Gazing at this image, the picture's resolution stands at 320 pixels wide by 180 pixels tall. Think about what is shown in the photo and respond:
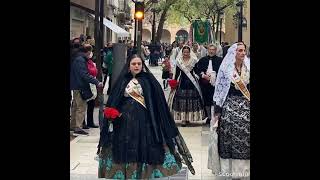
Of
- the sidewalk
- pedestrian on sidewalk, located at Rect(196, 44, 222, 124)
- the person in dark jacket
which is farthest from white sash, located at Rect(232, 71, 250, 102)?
pedestrian on sidewalk, located at Rect(196, 44, 222, 124)

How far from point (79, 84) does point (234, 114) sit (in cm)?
438

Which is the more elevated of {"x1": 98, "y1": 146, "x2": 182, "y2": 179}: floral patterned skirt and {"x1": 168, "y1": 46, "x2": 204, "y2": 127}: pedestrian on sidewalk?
{"x1": 168, "y1": 46, "x2": 204, "y2": 127}: pedestrian on sidewalk

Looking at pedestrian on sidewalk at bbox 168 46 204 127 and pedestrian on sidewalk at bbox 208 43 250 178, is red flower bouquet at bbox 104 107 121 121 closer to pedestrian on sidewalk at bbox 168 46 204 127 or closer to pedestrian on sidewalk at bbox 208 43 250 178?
pedestrian on sidewalk at bbox 208 43 250 178

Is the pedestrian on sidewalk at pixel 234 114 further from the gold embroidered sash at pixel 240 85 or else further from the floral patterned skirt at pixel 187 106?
the floral patterned skirt at pixel 187 106

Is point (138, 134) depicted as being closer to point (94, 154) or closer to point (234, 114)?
point (234, 114)

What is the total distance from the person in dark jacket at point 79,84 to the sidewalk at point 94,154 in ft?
1.23

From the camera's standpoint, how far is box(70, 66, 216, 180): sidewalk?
26.1ft

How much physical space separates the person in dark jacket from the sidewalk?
1.23 ft

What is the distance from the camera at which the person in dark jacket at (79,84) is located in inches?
426

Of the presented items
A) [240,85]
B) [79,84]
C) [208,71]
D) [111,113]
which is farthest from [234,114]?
[208,71]

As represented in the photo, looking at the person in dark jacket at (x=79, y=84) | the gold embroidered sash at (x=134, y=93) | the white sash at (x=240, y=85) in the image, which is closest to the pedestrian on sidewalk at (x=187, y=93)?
the person in dark jacket at (x=79, y=84)
